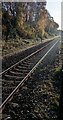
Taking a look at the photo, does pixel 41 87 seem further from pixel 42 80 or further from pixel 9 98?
pixel 9 98

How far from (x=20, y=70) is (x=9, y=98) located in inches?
242

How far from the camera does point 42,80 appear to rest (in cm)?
1320

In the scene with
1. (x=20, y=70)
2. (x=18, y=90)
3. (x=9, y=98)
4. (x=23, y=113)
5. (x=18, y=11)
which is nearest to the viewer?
(x=23, y=113)

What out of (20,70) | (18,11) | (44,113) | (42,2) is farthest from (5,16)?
(42,2)

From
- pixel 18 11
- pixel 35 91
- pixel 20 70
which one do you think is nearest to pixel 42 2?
pixel 18 11

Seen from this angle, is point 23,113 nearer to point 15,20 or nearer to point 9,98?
point 9,98

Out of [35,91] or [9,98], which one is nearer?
[9,98]

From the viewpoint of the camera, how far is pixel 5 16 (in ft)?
109

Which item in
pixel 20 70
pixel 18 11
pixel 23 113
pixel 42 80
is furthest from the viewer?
pixel 18 11

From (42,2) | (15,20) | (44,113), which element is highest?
(42,2)

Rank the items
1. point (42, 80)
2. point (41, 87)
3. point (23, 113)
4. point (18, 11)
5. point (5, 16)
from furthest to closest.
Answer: point (18, 11) → point (5, 16) → point (42, 80) → point (41, 87) → point (23, 113)

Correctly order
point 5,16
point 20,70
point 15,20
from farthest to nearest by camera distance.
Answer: point 15,20
point 5,16
point 20,70

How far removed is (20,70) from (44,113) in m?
7.09

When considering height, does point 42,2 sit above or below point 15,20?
above
